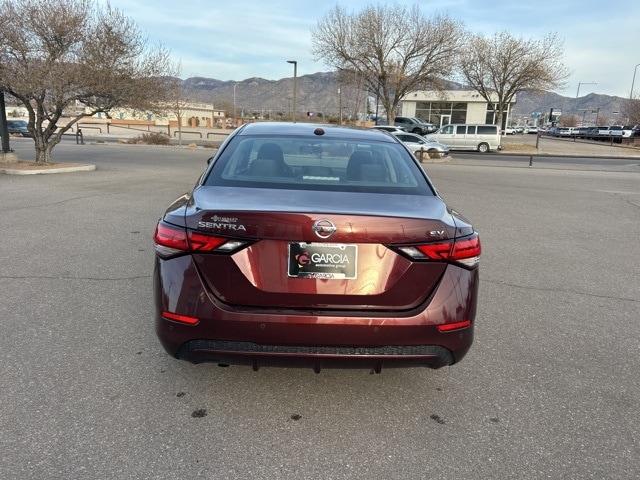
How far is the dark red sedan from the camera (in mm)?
2463

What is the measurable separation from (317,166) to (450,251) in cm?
128

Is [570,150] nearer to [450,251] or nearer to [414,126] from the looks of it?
[414,126]

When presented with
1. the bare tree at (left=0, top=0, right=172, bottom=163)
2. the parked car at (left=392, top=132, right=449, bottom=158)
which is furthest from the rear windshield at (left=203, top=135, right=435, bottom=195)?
the parked car at (left=392, top=132, right=449, bottom=158)

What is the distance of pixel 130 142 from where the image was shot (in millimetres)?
33656

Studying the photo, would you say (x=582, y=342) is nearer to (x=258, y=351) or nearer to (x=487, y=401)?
(x=487, y=401)

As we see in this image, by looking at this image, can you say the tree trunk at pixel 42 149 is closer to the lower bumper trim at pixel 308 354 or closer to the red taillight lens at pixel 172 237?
the red taillight lens at pixel 172 237

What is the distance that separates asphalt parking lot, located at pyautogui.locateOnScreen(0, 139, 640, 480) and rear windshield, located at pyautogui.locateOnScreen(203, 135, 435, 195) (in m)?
1.26

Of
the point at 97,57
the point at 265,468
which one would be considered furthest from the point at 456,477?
the point at 97,57

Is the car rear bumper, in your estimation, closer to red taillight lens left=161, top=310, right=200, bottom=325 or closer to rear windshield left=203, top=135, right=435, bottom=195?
red taillight lens left=161, top=310, right=200, bottom=325

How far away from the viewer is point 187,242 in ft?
8.35

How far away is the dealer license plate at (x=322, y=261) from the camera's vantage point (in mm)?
2449

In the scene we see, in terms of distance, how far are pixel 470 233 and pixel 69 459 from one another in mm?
2334

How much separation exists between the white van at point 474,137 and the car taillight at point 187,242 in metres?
32.7

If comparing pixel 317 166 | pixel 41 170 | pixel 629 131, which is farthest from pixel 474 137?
pixel 629 131
